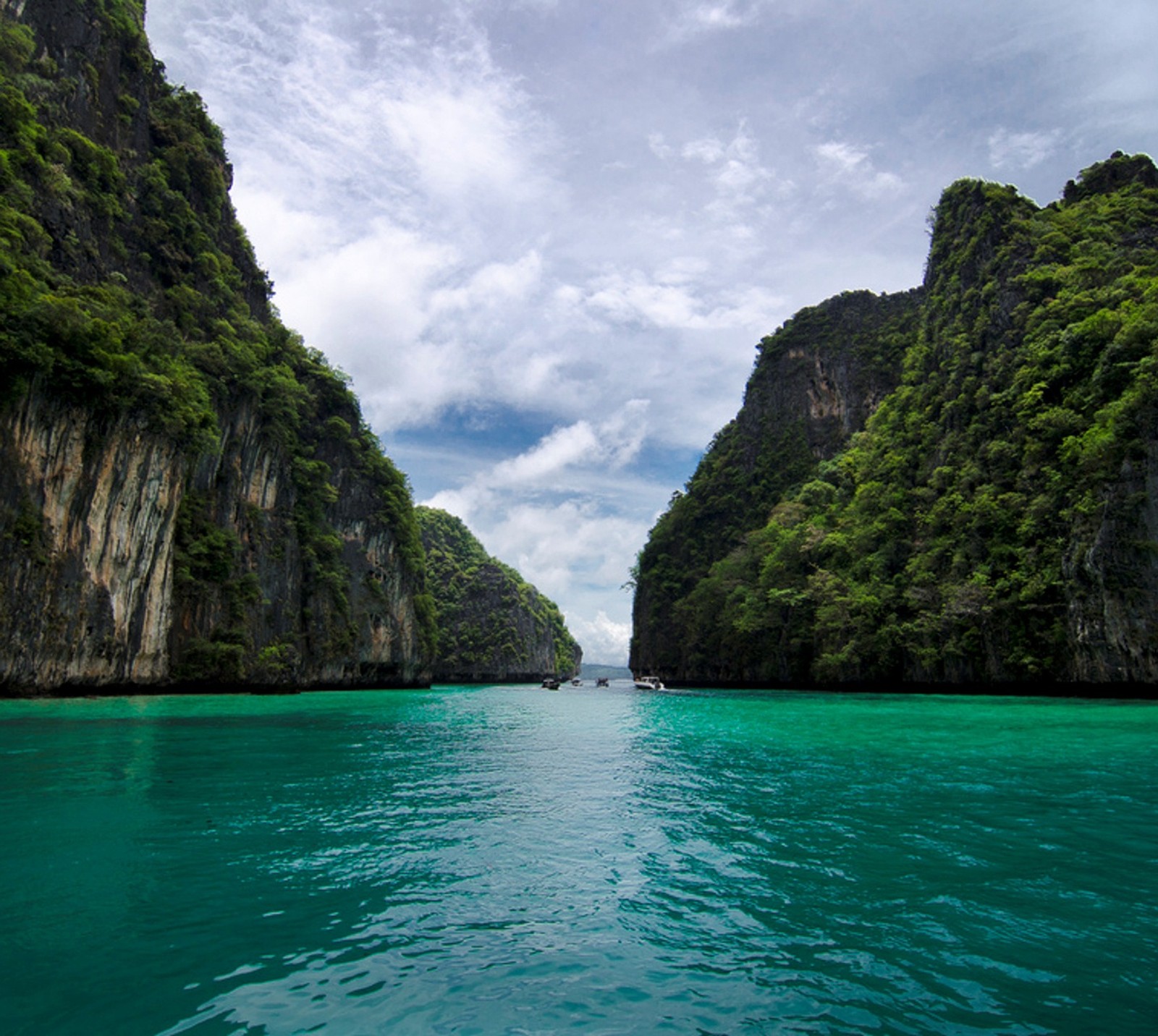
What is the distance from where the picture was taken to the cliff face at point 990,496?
91.2ft

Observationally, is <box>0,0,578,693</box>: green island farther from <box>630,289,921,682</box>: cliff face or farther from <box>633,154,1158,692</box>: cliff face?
<box>633,154,1158,692</box>: cliff face

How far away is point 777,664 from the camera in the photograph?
51406 millimetres

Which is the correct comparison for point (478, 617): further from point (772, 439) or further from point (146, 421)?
point (146, 421)

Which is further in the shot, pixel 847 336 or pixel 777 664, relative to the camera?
pixel 847 336

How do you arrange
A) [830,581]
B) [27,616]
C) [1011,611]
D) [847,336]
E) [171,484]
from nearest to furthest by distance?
[27,616] < [171,484] < [1011,611] < [830,581] < [847,336]

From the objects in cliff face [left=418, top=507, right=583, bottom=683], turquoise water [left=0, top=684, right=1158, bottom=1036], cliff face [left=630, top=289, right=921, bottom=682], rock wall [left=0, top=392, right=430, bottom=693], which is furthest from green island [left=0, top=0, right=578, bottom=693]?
cliff face [left=418, top=507, right=583, bottom=683]

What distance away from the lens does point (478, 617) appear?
343 ft

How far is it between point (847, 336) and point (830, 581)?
123 ft

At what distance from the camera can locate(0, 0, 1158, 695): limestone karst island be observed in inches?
984

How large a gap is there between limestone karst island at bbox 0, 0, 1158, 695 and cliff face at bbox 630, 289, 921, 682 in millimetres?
1878

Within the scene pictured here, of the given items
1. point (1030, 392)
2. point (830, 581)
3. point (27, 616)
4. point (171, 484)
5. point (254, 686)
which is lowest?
point (254, 686)

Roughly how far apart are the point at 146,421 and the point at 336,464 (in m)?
25.1

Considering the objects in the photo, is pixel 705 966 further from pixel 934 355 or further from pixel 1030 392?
pixel 934 355

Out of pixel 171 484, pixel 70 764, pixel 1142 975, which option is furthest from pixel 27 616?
pixel 1142 975
